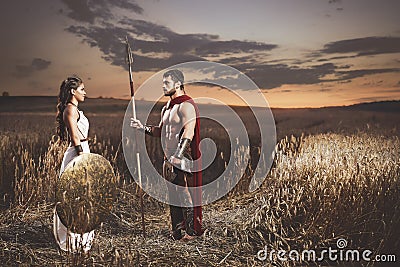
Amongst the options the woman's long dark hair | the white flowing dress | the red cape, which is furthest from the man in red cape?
the woman's long dark hair

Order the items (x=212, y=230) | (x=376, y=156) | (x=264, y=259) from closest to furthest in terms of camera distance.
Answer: (x=264, y=259)
(x=212, y=230)
(x=376, y=156)

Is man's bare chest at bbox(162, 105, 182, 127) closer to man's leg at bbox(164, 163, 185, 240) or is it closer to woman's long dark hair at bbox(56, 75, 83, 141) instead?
man's leg at bbox(164, 163, 185, 240)

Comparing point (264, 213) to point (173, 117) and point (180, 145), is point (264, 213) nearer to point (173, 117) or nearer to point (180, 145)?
point (180, 145)

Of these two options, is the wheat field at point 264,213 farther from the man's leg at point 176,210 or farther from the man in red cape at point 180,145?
the man in red cape at point 180,145

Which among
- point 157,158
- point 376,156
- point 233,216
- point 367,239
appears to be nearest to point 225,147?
point 157,158

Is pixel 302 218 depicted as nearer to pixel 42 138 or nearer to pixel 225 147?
pixel 225 147

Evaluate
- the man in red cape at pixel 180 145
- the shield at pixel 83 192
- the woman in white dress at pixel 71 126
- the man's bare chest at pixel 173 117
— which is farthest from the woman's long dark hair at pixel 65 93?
the man's bare chest at pixel 173 117

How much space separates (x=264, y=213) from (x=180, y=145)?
109cm

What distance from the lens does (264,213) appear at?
4441 mm

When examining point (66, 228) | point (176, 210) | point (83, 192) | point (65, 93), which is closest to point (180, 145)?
point (176, 210)

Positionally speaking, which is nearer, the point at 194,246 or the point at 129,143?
the point at 194,246

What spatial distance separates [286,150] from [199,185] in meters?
1.73

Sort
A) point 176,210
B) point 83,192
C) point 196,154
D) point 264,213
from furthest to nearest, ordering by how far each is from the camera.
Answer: point 264,213
point 176,210
point 196,154
point 83,192

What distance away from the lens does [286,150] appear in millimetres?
5477
